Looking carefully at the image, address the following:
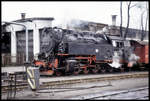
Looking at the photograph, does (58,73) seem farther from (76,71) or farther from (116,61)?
(116,61)

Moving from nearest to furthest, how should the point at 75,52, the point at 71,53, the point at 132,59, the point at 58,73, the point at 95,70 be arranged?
the point at 58,73 → the point at 71,53 → the point at 75,52 → the point at 95,70 → the point at 132,59

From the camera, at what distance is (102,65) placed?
16.9m

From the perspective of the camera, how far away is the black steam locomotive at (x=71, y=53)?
14.4 meters

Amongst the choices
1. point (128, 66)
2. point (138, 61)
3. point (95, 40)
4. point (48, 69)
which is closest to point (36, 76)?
point (48, 69)

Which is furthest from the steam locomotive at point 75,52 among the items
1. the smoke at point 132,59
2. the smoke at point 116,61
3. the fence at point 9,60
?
the fence at point 9,60

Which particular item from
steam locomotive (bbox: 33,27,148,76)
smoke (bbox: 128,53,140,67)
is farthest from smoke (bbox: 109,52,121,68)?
smoke (bbox: 128,53,140,67)

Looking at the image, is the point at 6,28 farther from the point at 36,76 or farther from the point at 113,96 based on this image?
the point at 113,96

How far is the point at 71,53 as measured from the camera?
14906 mm

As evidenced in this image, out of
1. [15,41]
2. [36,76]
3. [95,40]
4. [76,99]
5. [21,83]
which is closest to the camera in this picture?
[76,99]

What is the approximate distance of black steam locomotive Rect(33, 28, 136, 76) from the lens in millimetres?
14383

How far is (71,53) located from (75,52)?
34 centimetres

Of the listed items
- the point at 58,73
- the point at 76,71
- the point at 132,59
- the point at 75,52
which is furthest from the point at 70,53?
the point at 132,59

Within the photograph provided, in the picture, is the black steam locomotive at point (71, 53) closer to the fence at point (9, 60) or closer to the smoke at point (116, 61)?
the smoke at point (116, 61)

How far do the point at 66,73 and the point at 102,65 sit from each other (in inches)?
133
